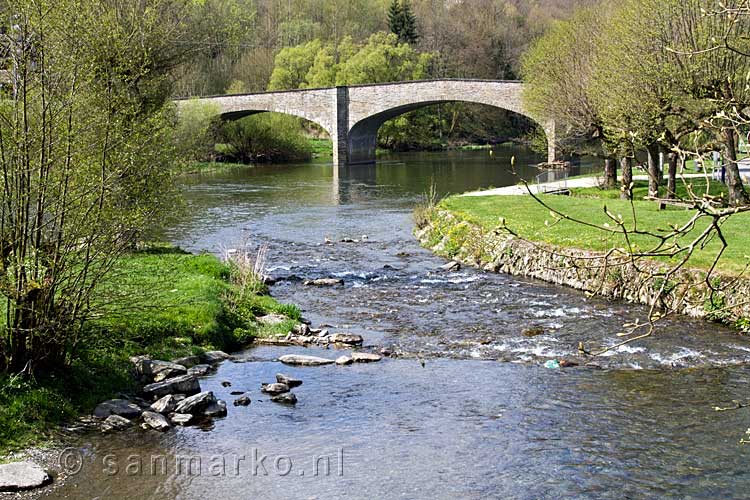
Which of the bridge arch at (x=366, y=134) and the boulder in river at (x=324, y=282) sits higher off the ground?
the bridge arch at (x=366, y=134)

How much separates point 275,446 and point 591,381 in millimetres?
5243

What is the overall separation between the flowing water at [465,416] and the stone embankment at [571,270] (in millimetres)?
522

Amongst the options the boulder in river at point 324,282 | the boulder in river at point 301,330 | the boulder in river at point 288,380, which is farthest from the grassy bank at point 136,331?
the boulder in river at point 324,282

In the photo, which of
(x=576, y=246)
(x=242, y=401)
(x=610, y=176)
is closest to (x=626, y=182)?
(x=242, y=401)

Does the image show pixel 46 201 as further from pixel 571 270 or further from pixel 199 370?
pixel 571 270

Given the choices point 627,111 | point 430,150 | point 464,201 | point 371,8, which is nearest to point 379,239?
point 464,201

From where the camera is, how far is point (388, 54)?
80312mm

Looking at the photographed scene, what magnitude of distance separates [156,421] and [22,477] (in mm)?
2080

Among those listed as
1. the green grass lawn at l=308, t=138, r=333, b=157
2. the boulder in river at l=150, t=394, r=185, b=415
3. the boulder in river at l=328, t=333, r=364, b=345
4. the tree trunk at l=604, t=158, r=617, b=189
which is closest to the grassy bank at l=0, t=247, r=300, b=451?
the boulder in river at l=150, t=394, r=185, b=415

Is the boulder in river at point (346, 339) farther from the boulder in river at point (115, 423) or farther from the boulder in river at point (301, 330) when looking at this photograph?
the boulder in river at point (115, 423)

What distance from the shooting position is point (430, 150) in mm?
83250

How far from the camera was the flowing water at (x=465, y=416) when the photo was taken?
30.3 feet

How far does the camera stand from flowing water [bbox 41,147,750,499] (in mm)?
9250

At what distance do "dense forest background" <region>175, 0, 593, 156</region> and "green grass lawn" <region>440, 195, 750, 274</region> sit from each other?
44313mm
